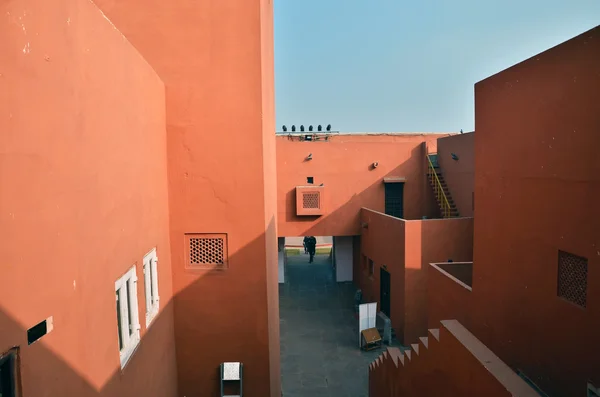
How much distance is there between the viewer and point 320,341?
13508 millimetres

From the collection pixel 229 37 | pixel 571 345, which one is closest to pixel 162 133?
pixel 229 37

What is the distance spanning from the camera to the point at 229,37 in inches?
237

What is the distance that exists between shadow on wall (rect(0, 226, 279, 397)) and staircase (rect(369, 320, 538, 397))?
2561 millimetres

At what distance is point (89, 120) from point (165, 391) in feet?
13.9

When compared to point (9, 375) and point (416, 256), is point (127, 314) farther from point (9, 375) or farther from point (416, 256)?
point (416, 256)

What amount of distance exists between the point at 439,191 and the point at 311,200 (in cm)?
626

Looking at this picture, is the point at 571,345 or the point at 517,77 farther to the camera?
the point at 517,77

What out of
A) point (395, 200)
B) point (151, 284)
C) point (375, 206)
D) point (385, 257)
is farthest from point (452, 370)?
point (395, 200)

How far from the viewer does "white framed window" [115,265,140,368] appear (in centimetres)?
415

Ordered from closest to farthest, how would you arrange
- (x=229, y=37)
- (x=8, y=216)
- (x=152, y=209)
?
(x=8, y=216)
(x=152, y=209)
(x=229, y=37)

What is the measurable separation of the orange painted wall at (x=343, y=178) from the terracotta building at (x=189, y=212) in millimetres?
9775

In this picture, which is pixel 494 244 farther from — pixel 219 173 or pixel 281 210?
pixel 281 210

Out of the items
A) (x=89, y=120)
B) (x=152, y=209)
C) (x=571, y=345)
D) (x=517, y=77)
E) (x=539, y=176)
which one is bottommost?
(x=571, y=345)

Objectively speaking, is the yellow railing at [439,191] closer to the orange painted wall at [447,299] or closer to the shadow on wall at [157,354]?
the orange painted wall at [447,299]
